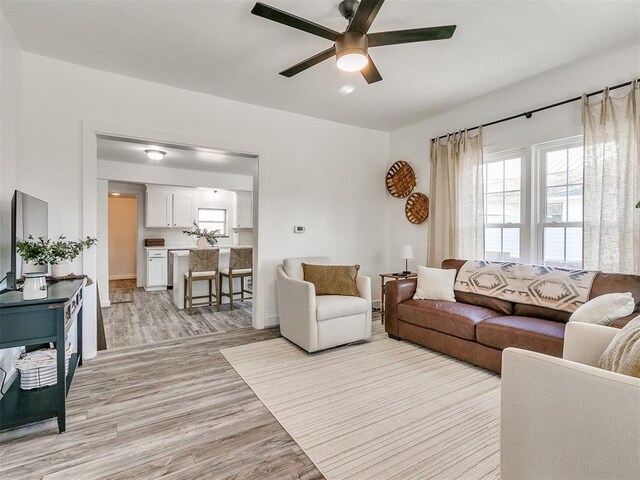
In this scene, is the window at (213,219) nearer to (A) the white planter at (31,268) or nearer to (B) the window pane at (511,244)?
(A) the white planter at (31,268)

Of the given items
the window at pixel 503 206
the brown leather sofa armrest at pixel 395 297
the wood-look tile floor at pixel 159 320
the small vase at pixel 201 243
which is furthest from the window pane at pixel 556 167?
the small vase at pixel 201 243

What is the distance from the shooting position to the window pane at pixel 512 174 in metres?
3.55

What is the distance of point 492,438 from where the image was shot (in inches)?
74.1

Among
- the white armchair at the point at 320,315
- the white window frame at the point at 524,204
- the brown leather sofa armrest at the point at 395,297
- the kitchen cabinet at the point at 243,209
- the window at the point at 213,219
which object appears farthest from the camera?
Result: the kitchen cabinet at the point at 243,209

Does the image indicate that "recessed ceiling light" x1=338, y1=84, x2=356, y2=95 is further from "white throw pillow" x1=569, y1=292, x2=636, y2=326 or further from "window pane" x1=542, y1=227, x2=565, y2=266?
"white throw pillow" x1=569, y1=292, x2=636, y2=326

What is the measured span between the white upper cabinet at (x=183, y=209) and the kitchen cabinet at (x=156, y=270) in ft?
2.44

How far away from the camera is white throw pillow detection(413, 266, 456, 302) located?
3443 mm

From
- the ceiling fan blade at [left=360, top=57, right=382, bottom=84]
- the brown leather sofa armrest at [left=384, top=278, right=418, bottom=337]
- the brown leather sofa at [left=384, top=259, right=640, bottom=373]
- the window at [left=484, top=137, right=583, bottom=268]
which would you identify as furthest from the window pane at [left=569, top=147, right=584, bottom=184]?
the ceiling fan blade at [left=360, top=57, right=382, bottom=84]

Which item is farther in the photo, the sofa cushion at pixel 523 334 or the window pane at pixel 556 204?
the window pane at pixel 556 204

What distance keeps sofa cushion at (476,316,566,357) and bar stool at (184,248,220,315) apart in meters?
3.69

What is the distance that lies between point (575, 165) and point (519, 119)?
2.41 ft

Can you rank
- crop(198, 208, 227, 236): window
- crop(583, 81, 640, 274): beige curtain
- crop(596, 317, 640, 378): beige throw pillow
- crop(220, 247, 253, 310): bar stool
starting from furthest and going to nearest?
crop(198, 208, 227, 236): window
crop(220, 247, 253, 310): bar stool
crop(583, 81, 640, 274): beige curtain
crop(596, 317, 640, 378): beige throw pillow

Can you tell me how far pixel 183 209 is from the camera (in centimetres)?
742

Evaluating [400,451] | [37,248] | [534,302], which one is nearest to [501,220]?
[534,302]
